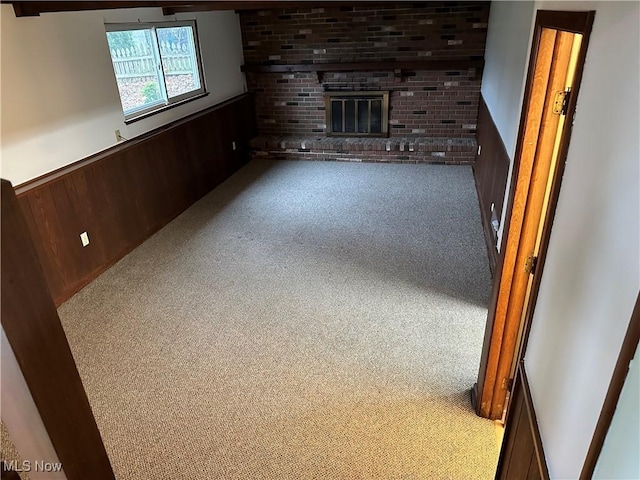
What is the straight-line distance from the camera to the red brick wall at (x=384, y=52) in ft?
17.4

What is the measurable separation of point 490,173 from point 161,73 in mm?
3218

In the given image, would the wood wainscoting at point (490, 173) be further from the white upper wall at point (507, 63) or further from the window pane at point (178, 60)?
the window pane at point (178, 60)

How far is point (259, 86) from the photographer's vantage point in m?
6.04

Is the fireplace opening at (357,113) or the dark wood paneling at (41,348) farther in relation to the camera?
the fireplace opening at (357,113)

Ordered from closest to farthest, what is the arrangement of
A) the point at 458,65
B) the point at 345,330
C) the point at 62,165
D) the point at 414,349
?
the point at 414,349, the point at 345,330, the point at 62,165, the point at 458,65

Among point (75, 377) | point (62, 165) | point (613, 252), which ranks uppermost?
point (613, 252)

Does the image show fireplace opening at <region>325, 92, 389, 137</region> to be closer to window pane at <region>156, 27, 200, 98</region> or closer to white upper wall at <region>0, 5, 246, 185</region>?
window pane at <region>156, 27, 200, 98</region>

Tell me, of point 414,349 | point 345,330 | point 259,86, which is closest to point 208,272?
point 345,330

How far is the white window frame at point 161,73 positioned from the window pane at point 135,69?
0.9 inches

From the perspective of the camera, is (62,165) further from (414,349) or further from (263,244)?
(414,349)

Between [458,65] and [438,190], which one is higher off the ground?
[458,65]

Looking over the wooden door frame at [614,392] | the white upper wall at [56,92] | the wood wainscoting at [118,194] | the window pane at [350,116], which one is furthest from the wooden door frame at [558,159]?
the window pane at [350,116]

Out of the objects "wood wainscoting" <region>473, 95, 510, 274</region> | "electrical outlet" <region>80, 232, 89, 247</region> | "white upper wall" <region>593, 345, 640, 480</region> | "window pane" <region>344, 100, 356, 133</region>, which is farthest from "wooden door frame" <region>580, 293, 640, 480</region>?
"window pane" <region>344, 100, 356, 133</region>

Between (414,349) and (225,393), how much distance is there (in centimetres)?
110
